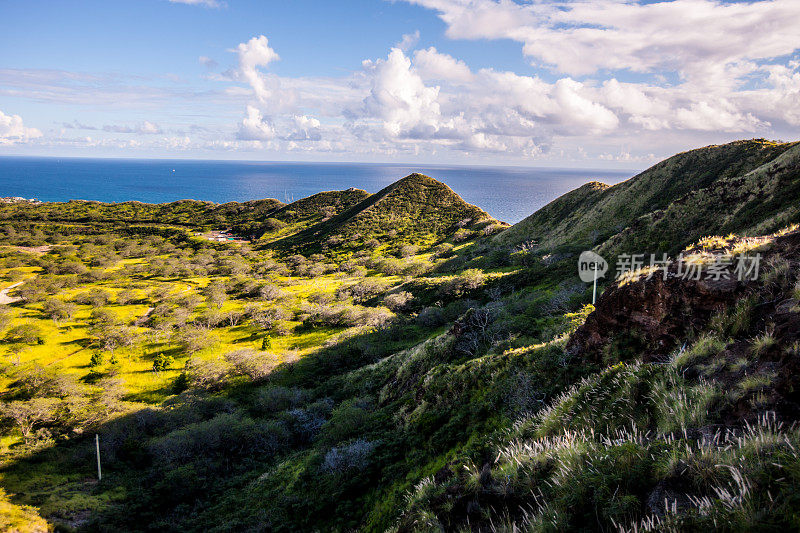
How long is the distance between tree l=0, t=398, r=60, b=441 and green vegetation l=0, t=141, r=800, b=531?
0.49 ft

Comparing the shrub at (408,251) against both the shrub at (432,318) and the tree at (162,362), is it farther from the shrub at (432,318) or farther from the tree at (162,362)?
the tree at (162,362)

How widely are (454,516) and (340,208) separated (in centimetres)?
13629

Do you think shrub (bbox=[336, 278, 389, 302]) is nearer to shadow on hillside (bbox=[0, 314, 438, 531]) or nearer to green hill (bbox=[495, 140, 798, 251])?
shadow on hillside (bbox=[0, 314, 438, 531])

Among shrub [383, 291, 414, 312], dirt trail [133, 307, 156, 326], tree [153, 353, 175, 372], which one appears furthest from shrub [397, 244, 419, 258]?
tree [153, 353, 175, 372]

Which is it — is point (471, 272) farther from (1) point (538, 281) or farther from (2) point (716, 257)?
(2) point (716, 257)

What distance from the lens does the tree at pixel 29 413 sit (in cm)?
2266

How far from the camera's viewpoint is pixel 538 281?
128ft

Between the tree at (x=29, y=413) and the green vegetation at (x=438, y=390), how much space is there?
5.9 inches

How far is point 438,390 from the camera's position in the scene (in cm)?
1571

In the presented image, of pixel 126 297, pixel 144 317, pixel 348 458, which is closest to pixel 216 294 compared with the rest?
pixel 144 317

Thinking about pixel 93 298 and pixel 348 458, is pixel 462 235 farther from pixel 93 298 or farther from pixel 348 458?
pixel 348 458

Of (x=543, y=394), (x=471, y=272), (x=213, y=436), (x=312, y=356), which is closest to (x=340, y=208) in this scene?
(x=471, y=272)

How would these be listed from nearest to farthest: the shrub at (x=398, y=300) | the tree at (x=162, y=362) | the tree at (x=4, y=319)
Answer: the tree at (x=162, y=362) → the tree at (x=4, y=319) → the shrub at (x=398, y=300)

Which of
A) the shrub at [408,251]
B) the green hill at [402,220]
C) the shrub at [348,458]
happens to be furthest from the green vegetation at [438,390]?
the green hill at [402,220]
